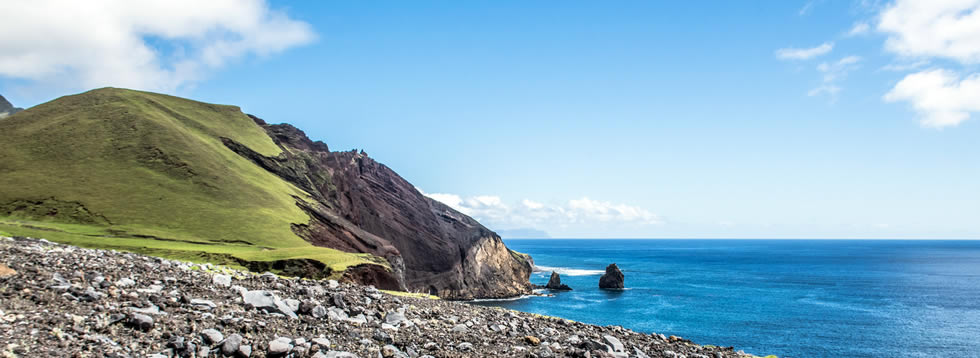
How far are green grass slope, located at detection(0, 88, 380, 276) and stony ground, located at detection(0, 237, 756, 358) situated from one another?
2191 cm

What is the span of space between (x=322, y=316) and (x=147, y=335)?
416 cm

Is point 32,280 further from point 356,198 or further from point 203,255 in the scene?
point 356,198

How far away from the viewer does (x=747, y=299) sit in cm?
10181

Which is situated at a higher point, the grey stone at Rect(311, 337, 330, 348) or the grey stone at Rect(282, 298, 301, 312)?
the grey stone at Rect(282, 298, 301, 312)

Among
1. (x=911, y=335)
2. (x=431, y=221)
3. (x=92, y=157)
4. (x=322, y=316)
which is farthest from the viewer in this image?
(x=431, y=221)

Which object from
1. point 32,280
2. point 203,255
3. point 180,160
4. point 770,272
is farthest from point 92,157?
point 770,272

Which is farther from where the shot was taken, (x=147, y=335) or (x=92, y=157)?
(x=92, y=157)

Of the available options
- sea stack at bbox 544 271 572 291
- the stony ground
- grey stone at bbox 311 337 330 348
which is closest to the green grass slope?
the stony ground

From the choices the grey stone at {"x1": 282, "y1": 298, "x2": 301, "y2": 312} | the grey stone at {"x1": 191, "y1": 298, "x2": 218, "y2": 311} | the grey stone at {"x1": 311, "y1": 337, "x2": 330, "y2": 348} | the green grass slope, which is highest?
the green grass slope

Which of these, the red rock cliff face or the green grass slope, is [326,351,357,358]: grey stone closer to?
the green grass slope

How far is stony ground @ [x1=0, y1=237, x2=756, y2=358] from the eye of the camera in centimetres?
901

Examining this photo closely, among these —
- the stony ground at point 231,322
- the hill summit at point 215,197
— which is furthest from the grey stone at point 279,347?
the hill summit at point 215,197

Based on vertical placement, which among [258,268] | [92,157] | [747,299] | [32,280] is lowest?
[747,299]

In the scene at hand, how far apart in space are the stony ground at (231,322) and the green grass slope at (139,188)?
21.9 meters
